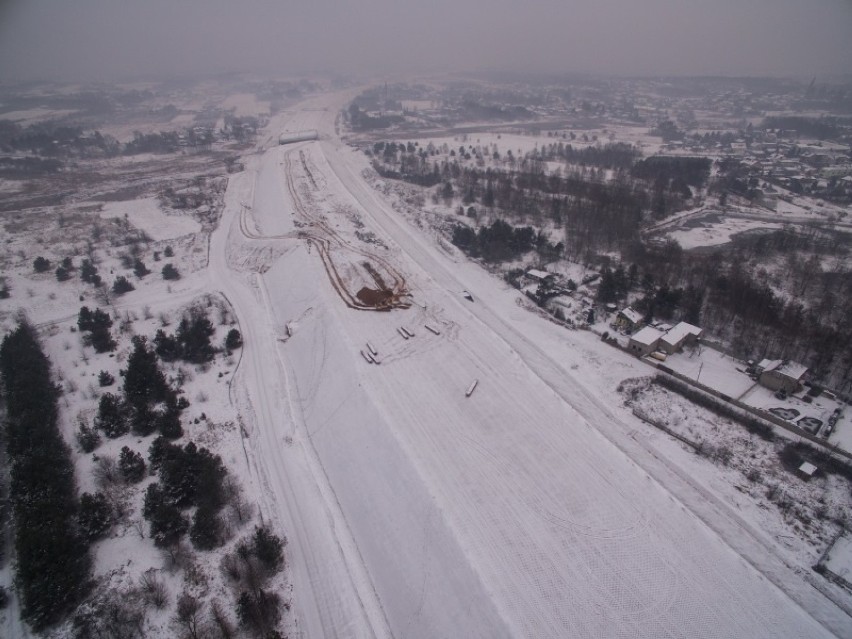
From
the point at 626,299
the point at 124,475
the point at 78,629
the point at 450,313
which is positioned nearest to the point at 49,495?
the point at 124,475

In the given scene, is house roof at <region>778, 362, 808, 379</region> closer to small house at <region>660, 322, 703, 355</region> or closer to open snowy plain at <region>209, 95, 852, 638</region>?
small house at <region>660, 322, 703, 355</region>

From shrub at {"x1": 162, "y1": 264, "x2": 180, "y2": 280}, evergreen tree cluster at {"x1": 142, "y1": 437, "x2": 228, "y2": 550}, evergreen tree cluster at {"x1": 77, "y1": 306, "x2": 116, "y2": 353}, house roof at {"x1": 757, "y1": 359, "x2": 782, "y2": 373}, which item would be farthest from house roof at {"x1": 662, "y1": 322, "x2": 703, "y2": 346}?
shrub at {"x1": 162, "y1": 264, "x2": 180, "y2": 280}

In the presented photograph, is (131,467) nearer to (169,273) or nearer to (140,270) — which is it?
(169,273)

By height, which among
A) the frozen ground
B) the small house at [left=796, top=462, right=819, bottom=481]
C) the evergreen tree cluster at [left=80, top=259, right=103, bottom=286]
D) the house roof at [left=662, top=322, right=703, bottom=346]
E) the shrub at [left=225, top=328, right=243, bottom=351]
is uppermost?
the house roof at [left=662, top=322, right=703, bottom=346]

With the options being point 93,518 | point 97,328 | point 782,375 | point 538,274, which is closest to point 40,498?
point 93,518

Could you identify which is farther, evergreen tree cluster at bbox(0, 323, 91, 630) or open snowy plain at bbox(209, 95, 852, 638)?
open snowy plain at bbox(209, 95, 852, 638)

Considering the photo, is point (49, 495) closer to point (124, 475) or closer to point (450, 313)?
point (124, 475)
